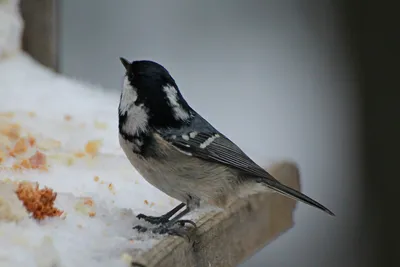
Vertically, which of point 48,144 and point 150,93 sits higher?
point 150,93

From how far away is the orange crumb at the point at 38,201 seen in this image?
47.8 inches

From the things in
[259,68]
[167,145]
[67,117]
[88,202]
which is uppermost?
[167,145]

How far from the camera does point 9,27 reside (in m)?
2.21

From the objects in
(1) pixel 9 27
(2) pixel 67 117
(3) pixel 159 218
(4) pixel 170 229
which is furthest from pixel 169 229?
(1) pixel 9 27

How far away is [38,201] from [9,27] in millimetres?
1108

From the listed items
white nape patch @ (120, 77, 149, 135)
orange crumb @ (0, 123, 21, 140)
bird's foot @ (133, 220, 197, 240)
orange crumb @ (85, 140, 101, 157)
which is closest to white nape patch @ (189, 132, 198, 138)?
white nape patch @ (120, 77, 149, 135)

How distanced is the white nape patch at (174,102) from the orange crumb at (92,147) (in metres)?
0.34

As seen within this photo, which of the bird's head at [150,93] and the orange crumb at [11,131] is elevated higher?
the bird's head at [150,93]

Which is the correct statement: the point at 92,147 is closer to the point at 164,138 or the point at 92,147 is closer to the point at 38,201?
the point at 164,138

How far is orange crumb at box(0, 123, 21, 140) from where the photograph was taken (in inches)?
68.1

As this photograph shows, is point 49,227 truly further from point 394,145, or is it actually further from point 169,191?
point 394,145

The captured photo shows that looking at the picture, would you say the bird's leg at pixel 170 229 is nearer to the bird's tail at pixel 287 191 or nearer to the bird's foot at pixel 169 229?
the bird's foot at pixel 169 229

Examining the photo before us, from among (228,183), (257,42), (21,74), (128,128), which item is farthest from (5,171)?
(257,42)

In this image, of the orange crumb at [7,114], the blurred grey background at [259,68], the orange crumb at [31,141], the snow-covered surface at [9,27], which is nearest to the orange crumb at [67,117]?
the orange crumb at [7,114]
